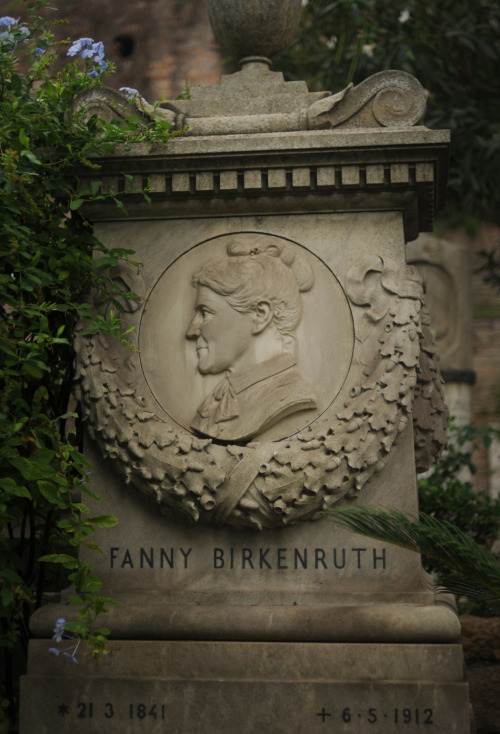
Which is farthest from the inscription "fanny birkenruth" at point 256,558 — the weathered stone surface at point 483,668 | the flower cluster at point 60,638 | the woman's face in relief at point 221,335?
the weathered stone surface at point 483,668

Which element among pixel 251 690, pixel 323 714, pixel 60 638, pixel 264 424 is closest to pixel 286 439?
pixel 264 424

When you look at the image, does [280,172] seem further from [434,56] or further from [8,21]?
[434,56]

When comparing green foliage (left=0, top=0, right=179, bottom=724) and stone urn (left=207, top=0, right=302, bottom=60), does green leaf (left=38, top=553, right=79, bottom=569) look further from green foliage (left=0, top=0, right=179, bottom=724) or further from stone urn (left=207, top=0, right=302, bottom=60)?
stone urn (left=207, top=0, right=302, bottom=60)

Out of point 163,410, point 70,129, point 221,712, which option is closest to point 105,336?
point 163,410

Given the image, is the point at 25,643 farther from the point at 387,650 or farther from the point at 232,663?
the point at 387,650

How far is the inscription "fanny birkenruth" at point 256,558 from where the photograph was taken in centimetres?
532

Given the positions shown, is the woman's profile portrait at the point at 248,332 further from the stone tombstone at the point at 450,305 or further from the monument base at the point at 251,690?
the stone tombstone at the point at 450,305

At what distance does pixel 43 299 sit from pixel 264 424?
48.5 inches

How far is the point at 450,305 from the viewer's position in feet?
53.8

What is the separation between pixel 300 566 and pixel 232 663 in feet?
1.84

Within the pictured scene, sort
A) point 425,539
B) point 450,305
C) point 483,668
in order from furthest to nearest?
point 450,305 → point 483,668 → point 425,539

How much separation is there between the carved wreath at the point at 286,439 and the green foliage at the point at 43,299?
0.79ft

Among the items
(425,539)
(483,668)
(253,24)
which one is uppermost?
(253,24)

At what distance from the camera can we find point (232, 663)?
16.8 ft
